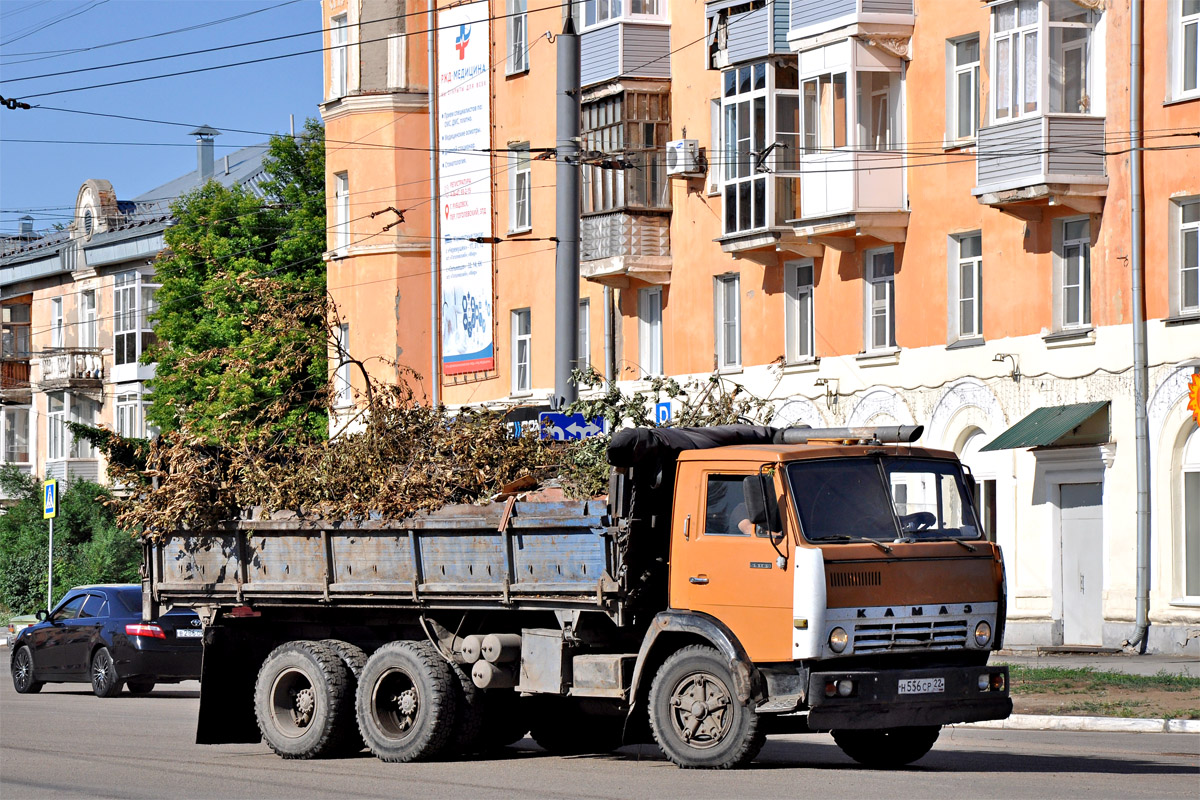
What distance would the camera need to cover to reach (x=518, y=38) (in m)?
42.3

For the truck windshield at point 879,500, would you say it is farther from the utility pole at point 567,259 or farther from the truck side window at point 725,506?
the utility pole at point 567,259

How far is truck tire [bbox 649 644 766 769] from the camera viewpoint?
12.8 metres

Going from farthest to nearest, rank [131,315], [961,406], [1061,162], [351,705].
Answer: [131,315], [961,406], [1061,162], [351,705]

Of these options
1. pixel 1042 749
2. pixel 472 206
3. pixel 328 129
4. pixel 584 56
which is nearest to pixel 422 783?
pixel 1042 749

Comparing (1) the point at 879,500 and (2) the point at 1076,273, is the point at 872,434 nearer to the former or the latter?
(1) the point at 879,500

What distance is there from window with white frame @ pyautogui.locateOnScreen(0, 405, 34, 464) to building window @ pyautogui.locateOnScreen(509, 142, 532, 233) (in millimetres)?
35037

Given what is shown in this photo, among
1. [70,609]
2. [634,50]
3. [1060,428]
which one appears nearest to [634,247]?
[634,50]

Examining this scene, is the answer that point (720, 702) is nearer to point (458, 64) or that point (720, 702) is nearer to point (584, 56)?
point (584, 56)

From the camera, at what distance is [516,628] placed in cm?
1447

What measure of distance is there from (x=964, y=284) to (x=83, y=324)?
43.2 metres

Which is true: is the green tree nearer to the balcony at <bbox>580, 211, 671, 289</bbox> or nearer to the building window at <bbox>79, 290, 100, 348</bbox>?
the building window at <bbox>79, 290, 100, 348</bbox>

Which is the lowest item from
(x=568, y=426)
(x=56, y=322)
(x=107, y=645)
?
(x=107, y=645)

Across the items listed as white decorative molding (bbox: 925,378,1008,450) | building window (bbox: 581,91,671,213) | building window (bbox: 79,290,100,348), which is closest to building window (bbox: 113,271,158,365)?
building window (bbox: 79,290,100,348)

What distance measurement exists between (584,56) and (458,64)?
6064mm
